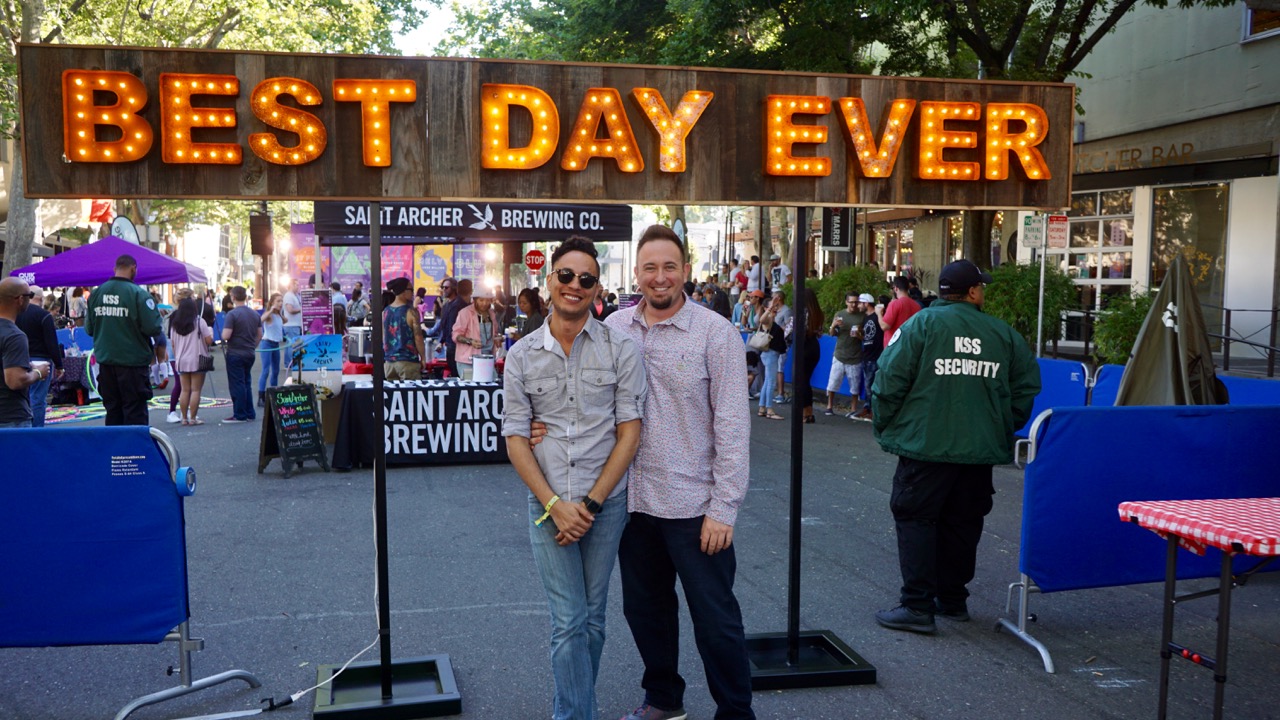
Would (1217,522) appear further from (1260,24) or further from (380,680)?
(1260,24)

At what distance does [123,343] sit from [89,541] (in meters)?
6.58

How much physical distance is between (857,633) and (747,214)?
59631 mm

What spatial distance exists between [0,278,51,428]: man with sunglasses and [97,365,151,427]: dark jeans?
3.61 meters

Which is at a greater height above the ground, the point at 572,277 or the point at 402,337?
the point at 572,277

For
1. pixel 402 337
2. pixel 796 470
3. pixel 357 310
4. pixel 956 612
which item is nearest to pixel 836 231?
pixel 402 337

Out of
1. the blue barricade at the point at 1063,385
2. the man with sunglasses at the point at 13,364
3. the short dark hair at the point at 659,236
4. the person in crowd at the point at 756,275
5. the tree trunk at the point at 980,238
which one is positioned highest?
the tree trunk at the point at 980,238

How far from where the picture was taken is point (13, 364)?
6.75m

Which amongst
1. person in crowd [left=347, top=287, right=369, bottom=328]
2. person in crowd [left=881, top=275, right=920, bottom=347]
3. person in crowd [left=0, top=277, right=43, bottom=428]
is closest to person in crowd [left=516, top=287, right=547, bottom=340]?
person in crowd [left=881, top=275, right=920, bottom=347]

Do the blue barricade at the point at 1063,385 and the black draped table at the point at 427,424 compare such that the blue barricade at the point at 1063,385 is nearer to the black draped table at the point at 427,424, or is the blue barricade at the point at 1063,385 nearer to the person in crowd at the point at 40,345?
the black draped table at the point at 427,424

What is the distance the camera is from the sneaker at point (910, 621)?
555 cm

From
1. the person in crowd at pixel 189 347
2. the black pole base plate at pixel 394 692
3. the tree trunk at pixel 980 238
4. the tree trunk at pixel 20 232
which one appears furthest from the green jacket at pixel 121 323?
the tree trunk at pixel 20 232

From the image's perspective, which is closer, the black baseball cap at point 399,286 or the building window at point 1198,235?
the black baseball cap at point 399,286

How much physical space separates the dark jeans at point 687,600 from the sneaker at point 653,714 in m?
0.20

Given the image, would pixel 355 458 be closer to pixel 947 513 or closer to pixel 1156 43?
pixel 947 513
